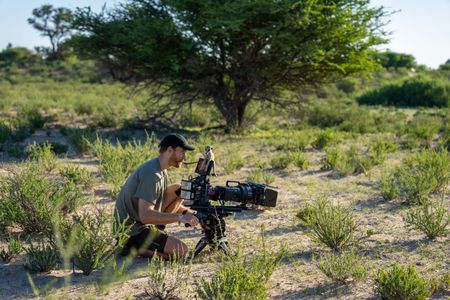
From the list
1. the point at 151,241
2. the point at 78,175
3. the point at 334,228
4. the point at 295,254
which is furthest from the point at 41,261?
the point at 78,175

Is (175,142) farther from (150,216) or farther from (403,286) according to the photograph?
(403,286)

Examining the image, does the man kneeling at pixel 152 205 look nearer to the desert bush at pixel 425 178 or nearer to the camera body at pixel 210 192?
the camera body at pixel 210 192

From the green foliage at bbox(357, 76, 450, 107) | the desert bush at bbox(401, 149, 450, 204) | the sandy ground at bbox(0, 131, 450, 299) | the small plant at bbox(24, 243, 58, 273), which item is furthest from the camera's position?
the green foliage at bbox(357, 76, 450, 107)

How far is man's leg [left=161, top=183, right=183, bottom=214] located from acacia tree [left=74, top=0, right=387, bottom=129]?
22.7ft

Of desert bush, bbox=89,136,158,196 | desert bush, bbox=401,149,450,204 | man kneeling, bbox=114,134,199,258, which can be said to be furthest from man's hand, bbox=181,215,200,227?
desert bush, bbox=401,149,450,204

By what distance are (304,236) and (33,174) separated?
126 inches

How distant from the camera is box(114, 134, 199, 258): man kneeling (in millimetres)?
5039

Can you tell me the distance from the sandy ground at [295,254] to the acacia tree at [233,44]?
5.27m

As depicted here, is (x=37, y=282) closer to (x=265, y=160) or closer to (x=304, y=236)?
(x=304, y=236)

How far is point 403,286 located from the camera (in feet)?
13.8

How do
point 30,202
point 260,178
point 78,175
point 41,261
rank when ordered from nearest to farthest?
point 41,261 < point 30,202 < point 78,175 < point 260,178

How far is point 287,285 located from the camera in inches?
188

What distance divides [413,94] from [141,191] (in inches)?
972

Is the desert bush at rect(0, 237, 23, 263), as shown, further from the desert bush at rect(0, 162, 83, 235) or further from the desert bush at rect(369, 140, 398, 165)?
the desert bush at rect(369, 140, 398, 165)
